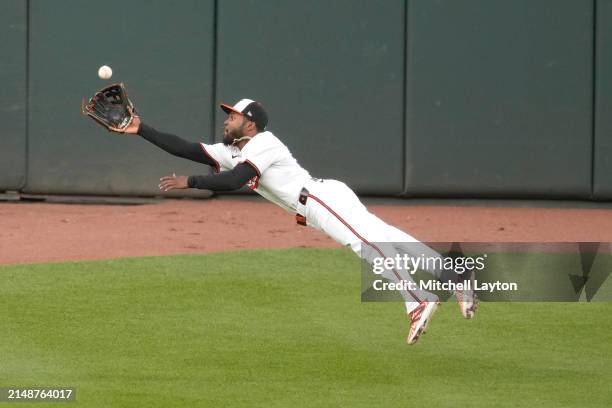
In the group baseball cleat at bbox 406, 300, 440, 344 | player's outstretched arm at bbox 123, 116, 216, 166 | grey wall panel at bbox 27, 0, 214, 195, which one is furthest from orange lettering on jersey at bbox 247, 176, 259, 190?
grey wall panel at bbox 27, 0, 214, 195

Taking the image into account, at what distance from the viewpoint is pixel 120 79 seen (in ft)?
45.2

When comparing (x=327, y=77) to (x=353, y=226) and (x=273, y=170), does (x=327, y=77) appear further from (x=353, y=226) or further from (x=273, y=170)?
(x=353, y=226)

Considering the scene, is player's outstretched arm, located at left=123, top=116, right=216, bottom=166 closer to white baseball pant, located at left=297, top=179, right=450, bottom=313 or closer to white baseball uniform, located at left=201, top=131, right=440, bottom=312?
white baseball uniform, located at left=201, top=131, right=440, bottom=312

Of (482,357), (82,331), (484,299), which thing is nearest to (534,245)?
(484,299)

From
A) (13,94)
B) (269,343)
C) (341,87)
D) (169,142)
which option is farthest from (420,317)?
(13,94)

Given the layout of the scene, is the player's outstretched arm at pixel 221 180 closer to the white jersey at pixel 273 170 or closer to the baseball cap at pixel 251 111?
the white jersey at pixel 273 170

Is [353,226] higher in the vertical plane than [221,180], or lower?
lower

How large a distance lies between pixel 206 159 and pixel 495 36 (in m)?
6.55

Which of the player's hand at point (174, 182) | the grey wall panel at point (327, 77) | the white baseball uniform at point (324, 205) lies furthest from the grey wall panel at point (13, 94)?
the player's hand at point (174, 182)

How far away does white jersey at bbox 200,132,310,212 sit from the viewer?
7.75 m

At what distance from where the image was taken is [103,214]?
Answer: 13391mm

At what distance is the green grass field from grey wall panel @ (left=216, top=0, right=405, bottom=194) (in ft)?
11.7

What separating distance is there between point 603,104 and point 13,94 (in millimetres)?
6229

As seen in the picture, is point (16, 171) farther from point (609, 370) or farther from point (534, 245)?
point (609, 370)
